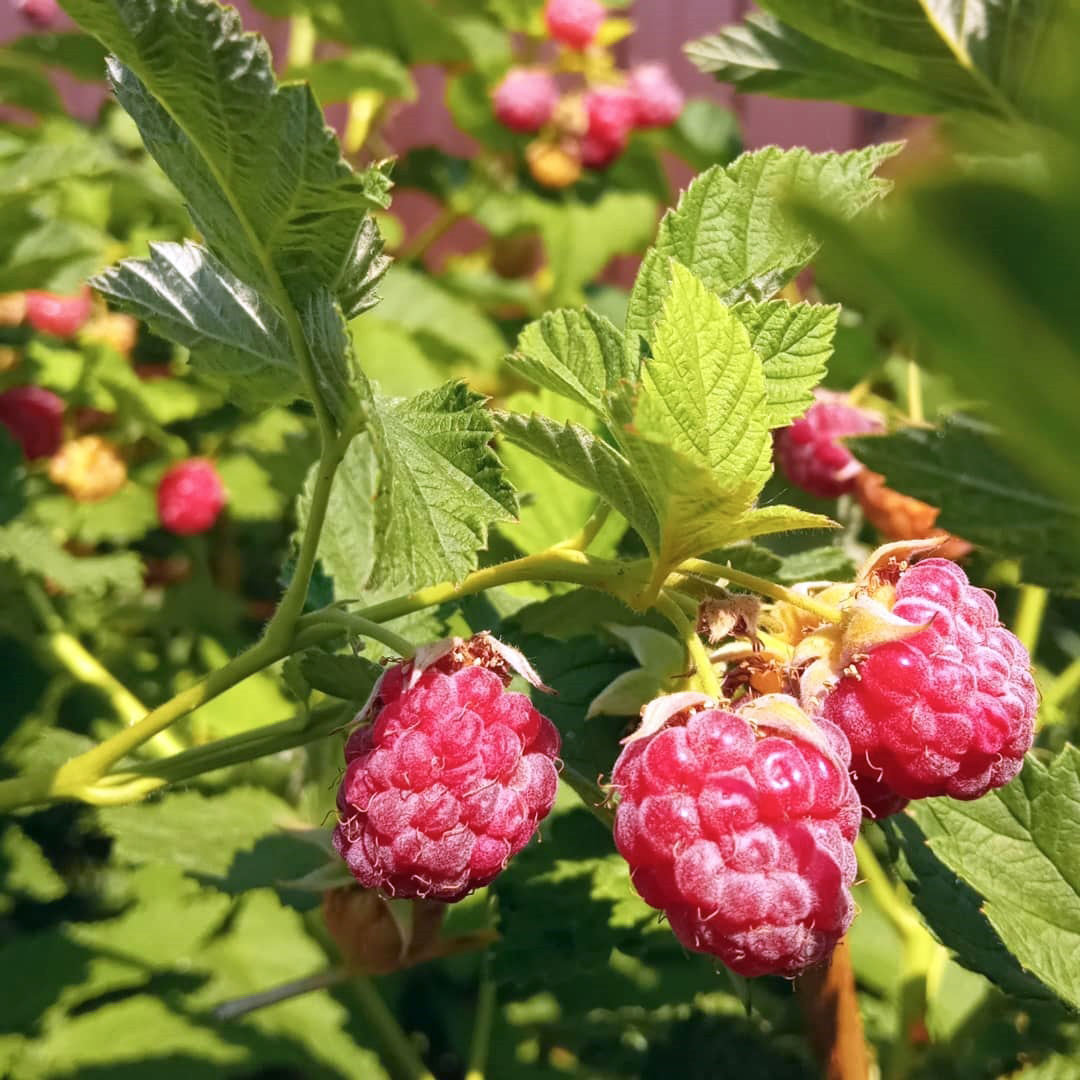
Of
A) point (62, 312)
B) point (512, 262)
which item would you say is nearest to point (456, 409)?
point (62, 312)

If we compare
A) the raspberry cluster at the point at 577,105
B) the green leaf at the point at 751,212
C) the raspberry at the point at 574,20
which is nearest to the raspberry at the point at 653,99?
the raspberry cluster at the point at 577,105

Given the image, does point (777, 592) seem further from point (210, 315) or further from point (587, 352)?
point (210, 315)

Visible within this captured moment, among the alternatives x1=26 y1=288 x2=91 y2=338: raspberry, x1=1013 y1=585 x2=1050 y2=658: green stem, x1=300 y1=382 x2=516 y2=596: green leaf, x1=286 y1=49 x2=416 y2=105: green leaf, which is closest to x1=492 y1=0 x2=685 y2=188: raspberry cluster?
x1=286 y1=49 x2=416 y2=105: green leaf

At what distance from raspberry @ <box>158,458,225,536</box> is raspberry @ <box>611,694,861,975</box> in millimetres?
1022

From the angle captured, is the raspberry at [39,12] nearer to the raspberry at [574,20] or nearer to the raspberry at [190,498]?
the raspberry at [574,20]

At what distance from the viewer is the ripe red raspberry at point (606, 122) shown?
6.03ft

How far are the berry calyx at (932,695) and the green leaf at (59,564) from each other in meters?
0.86

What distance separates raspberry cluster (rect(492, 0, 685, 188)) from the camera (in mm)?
1812

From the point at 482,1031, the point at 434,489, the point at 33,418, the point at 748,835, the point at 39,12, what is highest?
the point at 39,12

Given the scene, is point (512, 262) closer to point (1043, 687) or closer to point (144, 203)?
point (144, 203)

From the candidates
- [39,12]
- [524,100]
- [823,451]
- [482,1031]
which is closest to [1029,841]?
[823,451]

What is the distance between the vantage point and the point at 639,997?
93 centimetres

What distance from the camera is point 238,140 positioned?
19.5 inches

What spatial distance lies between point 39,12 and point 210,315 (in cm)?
177
